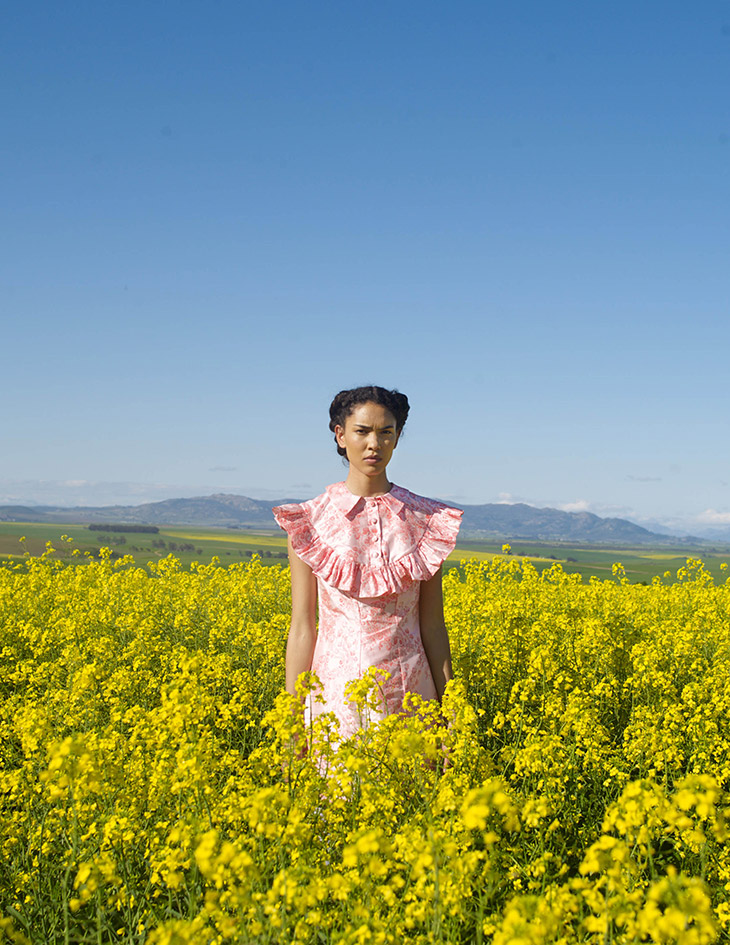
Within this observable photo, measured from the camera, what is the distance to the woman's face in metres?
3.43

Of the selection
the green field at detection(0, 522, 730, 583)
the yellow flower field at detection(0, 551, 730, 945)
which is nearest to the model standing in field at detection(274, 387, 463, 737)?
the yellow flower field at detection(0, 551, 730, 945)

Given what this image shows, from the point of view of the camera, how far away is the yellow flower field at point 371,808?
1.65m

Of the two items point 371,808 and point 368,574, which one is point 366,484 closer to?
point 368,574

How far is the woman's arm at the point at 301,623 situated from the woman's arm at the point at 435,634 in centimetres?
54

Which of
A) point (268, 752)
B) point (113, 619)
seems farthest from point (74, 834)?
point (113, 619)

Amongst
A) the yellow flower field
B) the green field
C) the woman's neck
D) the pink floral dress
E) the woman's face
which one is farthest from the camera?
the green field

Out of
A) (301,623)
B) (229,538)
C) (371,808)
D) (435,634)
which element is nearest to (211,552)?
(229,538)

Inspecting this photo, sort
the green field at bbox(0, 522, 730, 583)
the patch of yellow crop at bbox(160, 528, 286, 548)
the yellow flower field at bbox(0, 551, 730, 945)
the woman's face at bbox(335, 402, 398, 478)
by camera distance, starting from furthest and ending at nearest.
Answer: the patch of yellow crop at bbox(160, 528, 286, 548) → the green field at bbox(0, 522, 730, 583) → the woman's face at bbox(335, 402, 398, 478) → the yellow flower field at bbox(0, 551, 730, 945)

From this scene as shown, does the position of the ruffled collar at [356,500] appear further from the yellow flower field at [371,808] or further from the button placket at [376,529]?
the yellow flower field at [371,808]

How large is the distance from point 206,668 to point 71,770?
9.59 feet

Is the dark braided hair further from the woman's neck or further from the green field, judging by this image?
the green field

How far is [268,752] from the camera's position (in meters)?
2.57

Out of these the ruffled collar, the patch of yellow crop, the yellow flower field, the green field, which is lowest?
the patch of yellow crop

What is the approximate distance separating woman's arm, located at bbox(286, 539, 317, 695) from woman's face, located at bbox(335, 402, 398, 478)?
0.54 metres
